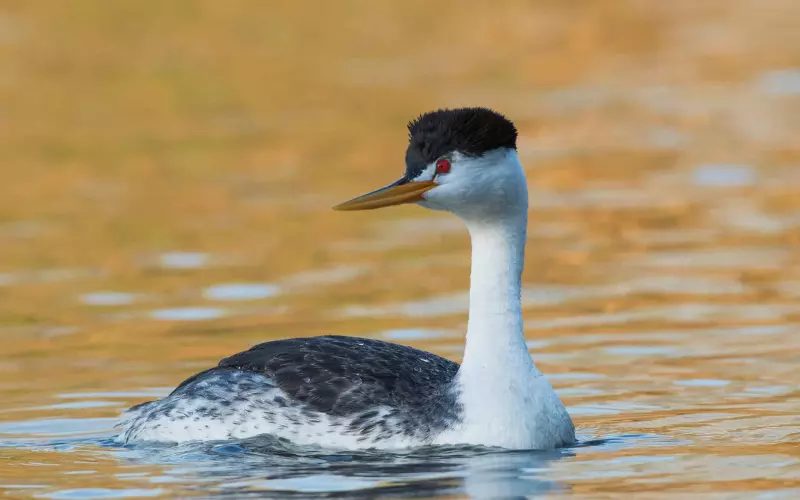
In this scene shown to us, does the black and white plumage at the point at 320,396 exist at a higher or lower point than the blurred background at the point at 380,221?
lower

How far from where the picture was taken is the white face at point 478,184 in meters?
10.1

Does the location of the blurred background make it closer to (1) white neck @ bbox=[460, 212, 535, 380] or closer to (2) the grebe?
(2) the grebe

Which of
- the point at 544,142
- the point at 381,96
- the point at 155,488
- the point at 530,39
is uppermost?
the point at 530,39

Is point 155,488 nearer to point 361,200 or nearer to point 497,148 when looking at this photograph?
point 361,200

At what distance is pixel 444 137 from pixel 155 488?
2.55 metres

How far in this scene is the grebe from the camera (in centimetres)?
1016

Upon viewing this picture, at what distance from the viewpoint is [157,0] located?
37688 millimetres

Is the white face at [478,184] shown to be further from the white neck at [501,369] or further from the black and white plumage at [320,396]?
the black and white plumage at [320,396]

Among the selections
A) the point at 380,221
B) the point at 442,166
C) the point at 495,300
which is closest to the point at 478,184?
the point at 442,166

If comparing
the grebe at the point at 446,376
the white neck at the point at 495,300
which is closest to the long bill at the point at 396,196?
the grebe at the point at 446,376

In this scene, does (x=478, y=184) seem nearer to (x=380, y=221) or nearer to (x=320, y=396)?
(x=320, y=396)

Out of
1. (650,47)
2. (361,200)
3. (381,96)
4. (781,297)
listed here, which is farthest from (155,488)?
(650,47)

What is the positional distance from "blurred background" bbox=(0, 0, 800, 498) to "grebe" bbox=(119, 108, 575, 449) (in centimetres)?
37

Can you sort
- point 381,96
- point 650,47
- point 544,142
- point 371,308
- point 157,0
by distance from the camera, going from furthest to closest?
point 157,0 → point 650,47 → point 381,96 → point 544,142 → point 371,308
